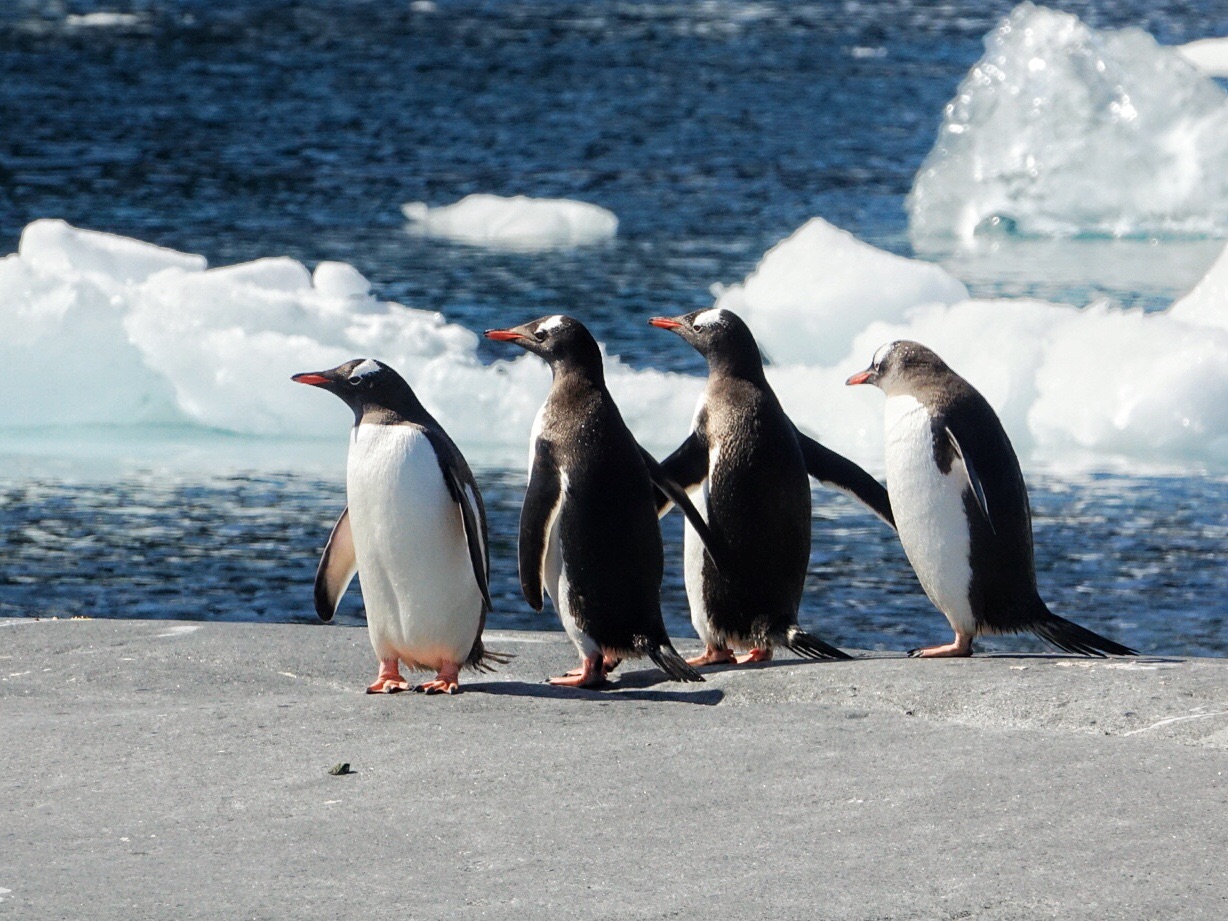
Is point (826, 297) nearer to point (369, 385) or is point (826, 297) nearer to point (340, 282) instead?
point (340, 282)

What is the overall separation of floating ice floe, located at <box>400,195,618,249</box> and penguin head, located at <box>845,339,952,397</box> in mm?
10847

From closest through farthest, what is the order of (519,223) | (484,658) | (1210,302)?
(484,658) < (1210,302) < (519,223)

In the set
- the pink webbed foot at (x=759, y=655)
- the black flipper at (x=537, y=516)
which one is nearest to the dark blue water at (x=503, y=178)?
the pink webbed foot at (x=759, y=655)

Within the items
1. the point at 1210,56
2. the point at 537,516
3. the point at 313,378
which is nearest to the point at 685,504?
the point at 537,516

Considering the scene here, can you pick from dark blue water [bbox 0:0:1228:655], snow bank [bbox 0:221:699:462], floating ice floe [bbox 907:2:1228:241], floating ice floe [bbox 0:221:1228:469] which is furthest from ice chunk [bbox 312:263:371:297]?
floating ice floe [bbox 907:2:1228:241]

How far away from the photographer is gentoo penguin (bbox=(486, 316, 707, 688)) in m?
4.52

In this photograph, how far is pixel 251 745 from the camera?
380 cm

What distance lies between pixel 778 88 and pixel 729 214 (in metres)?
10.5

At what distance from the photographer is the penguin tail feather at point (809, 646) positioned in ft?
15.5

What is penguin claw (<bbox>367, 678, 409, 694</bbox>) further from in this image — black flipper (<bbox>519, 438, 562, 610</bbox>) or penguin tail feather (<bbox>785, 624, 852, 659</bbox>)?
penguin tail feather (<bbox>785, 624, 852, 659</bbox>)

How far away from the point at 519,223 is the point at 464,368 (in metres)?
7.17

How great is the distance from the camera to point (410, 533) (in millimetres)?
4488

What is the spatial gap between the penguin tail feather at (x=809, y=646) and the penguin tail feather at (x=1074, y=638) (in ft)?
1.56

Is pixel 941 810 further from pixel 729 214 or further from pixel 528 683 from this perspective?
pixel 729 214
